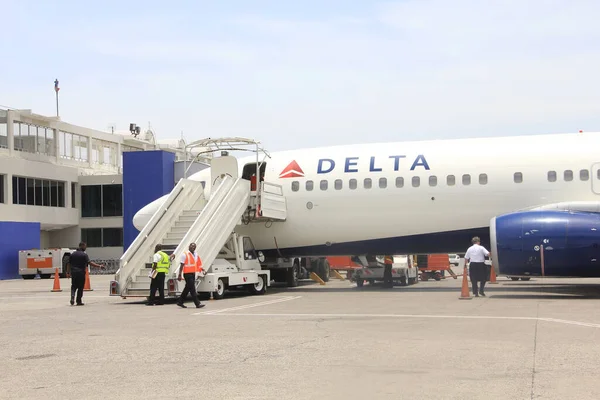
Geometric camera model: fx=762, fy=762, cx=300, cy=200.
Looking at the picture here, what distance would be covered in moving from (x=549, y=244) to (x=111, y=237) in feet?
157

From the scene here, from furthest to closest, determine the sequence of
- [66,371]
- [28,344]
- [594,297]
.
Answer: [594,297]
[28,344]
[66,371]

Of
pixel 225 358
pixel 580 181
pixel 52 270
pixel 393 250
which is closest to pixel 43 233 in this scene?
pixel 52 270

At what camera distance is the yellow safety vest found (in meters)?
19.6

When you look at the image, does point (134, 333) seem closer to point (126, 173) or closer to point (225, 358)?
point (225, 358)

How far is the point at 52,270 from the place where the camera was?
163ft

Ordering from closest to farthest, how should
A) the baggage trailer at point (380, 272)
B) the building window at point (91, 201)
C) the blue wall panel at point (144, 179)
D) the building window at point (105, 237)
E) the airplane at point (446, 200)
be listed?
the airplane at point (446, 200) < the baggage trailer at point (380, 272) < the blue wall panel at point (144, 179) < the building window at point (91, 201) < the building window at point (105, 237)

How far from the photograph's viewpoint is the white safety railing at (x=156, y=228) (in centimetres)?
2089

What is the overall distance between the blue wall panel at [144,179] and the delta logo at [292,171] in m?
22.7

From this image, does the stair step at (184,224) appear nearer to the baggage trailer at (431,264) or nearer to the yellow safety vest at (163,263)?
the yellow safety vest at (163,263)

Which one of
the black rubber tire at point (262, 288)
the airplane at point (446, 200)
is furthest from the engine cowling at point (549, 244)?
the black rubber tire at point (262, 288)

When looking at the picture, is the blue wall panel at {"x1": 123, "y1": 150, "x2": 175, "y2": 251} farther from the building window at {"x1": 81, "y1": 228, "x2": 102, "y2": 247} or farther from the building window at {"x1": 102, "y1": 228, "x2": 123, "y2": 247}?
the building window at {"x1": 81, "y1": 228, "x2": 102, "y2": 247}

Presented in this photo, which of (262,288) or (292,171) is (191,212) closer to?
(262,288)

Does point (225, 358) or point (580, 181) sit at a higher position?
point (580, 181)

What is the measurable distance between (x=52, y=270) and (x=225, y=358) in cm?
4216
